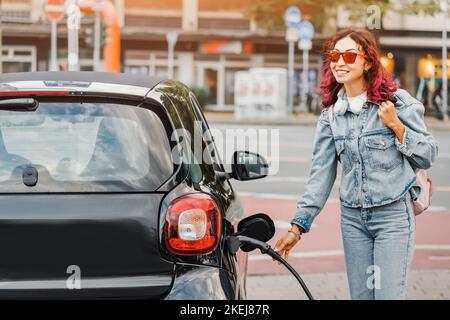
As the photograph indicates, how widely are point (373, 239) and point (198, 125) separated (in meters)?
0.94

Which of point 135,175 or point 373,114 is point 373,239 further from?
point 135,175

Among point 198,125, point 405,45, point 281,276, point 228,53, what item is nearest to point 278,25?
point 228,53

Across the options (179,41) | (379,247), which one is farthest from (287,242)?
(179,41)

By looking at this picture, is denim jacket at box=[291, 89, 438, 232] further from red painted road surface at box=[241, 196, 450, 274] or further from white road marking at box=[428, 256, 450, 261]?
white road marking at box=[428, 256, 450, 261]

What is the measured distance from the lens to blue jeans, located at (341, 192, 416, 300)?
3.84 metres

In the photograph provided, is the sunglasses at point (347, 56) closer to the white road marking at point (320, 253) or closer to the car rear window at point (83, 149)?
the car rear window at point (83, 149)

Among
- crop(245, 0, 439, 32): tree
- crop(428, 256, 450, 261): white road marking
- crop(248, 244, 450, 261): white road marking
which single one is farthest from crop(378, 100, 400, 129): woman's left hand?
crop(245, 0, 439, 32): tree

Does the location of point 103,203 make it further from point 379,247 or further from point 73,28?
point 73,28

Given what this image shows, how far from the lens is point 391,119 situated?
382 centimetres

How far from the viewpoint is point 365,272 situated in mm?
3967

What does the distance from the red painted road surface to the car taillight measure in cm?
406

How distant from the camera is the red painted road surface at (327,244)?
7887mm

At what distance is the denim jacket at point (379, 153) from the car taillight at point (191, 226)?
71cm
